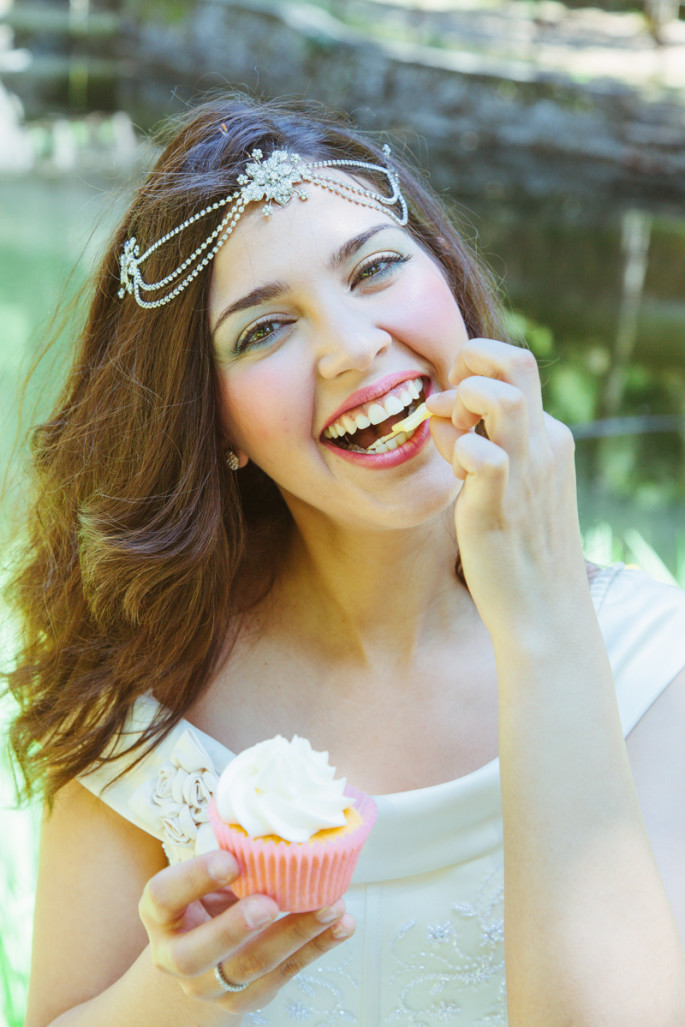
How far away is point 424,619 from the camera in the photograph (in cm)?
212

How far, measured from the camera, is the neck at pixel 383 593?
2082 millimetres

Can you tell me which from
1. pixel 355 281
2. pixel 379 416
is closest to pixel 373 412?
pixel 379 416

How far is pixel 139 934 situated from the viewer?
74.7 inches

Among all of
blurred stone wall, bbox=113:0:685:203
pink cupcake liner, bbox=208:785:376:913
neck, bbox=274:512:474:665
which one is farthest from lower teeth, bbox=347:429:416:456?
blurred stone wall, bbox=113:0:685:203

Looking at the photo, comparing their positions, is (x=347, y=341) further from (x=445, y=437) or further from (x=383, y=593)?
(x=383, y=593)

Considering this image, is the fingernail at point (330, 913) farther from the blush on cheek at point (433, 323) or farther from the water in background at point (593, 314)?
the water in background at point (593, 314)

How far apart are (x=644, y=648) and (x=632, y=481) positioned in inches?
169

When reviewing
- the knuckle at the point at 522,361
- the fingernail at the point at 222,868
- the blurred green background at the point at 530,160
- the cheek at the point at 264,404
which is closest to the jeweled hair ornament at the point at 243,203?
the cheek at the point at 264,404

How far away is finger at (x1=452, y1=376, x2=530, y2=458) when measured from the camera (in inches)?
57.2

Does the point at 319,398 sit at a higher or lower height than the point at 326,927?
higher

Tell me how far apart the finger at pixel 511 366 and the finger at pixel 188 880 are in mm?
721

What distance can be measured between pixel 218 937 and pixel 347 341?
0.95 metres

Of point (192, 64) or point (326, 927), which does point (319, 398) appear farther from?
point (192, 64)

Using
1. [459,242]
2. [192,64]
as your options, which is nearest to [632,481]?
[459,242]
